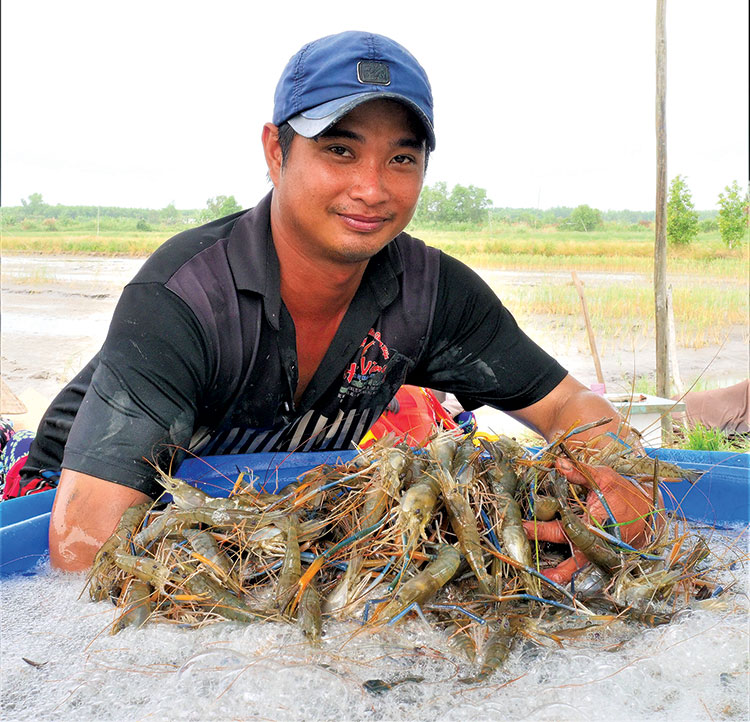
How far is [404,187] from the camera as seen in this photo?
1.95 metres

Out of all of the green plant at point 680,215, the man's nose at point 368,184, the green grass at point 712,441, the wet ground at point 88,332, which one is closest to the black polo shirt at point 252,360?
the man's nose at point 368,184

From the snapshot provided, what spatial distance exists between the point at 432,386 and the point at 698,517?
3.05 feet

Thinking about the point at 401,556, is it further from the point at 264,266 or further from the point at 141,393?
the point at 264,266

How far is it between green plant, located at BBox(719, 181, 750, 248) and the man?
8.31 meters

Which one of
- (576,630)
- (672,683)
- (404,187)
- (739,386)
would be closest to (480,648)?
(576,630)

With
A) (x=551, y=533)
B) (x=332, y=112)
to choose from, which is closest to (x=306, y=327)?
(x=332, y=112)

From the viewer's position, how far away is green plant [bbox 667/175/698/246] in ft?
38.7

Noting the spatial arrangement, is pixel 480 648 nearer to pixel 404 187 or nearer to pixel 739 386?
pixel 404 187

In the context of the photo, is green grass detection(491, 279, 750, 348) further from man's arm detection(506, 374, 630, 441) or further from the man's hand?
the man's hand

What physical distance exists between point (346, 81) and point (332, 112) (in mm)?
104

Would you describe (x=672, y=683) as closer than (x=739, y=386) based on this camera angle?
Yes

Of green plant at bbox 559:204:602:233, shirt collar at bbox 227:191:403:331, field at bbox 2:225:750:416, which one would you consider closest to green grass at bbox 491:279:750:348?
field at bbox 2:225:750:416

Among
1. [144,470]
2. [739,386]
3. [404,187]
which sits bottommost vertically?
[739,386]

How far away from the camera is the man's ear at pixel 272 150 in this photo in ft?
6.86
